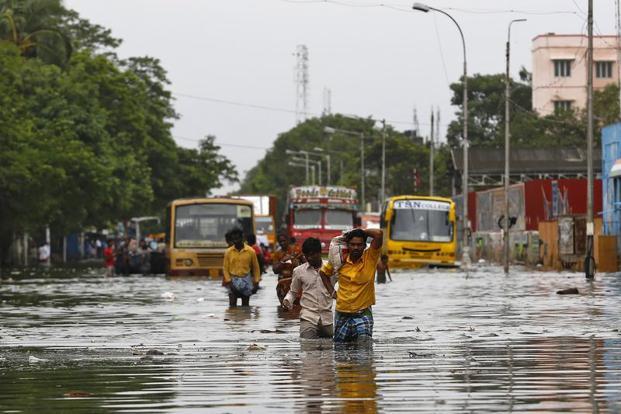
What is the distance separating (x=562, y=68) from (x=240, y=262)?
122m

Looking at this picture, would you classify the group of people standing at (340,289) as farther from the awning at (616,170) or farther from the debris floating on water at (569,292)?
the awning at (616,170)

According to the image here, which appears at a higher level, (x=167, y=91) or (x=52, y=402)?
(x=167, y=91)

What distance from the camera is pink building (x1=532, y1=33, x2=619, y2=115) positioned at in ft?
481

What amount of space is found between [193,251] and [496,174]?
55.5 meters

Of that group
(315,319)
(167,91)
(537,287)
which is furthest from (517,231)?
(315,319)

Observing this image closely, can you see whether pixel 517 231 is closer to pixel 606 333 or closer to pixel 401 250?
pixel 401 250

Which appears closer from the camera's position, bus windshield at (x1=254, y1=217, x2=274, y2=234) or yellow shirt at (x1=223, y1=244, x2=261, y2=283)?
yellow shirt at (x1=223, y1=244, x2=261, y2=283)

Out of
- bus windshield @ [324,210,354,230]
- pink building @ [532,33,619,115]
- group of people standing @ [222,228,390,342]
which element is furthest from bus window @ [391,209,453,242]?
pink building @ [532,33,619,115]

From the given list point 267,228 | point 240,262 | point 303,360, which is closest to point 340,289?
point 303,360

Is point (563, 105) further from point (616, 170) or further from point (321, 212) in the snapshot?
point (616, 170)

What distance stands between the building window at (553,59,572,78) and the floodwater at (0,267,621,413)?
117 m

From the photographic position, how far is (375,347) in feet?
61.9

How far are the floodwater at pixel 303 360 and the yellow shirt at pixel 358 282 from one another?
0.49m

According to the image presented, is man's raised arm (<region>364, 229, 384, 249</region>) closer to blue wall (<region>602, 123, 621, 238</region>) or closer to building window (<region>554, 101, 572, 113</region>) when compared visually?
blue wall (<region>602, 123, 621, 238</region>)
